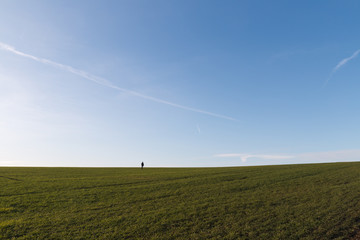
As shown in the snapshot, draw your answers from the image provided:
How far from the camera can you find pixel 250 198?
22.8 metres

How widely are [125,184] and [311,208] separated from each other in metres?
22.4

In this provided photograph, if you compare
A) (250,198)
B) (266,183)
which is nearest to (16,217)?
(250,198)

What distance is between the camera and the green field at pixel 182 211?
1459cm

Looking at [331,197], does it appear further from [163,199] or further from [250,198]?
[163,199]

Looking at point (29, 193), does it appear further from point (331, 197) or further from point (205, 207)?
point (331, 197)

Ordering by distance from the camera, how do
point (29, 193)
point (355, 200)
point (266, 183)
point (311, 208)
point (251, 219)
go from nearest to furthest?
point (251, 219) → point (311, 208) → point (355, 200) → point (29, 193) → point (266, 183)

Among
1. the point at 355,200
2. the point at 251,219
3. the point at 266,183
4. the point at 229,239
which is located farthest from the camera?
the point at 266,183

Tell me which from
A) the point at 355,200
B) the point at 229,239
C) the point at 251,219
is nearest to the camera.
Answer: the point at 229,239

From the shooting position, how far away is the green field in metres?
14.6

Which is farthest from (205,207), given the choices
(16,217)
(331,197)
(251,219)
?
(16,217)

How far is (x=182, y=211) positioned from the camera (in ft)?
61.4

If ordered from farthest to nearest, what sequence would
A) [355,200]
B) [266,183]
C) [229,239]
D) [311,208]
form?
[266,183], [355,200], [311,208], [229,239]

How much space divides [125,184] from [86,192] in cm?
618

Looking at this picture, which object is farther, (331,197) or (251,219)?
(331,197)
